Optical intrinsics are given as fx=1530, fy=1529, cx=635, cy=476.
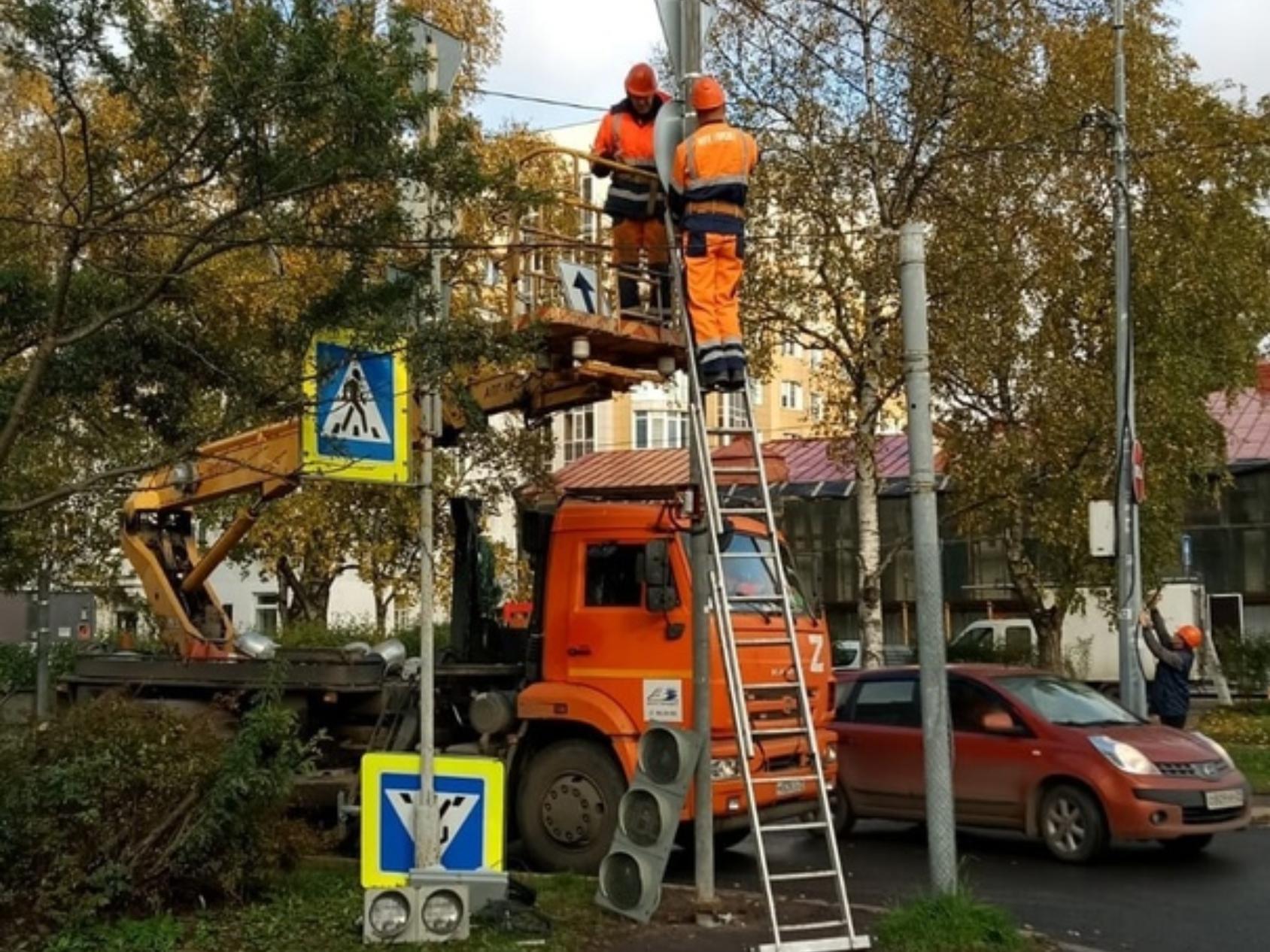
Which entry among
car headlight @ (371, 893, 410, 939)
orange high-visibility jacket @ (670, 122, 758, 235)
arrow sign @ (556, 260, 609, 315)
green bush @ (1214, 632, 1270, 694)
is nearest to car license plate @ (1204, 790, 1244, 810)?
arrow sign @ (556, 260, 609, 315)

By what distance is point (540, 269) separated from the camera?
35.1 ft

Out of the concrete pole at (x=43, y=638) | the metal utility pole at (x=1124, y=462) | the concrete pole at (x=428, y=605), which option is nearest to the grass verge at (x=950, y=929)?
the concrete pole at (x=428, y=605)

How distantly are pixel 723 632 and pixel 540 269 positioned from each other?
3285 mm

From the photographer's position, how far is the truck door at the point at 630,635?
11.1 meters

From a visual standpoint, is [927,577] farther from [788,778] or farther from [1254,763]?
[1254,763]

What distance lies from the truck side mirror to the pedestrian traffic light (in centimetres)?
213

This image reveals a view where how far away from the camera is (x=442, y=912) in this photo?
26.3 feet

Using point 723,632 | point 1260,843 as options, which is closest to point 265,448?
point 723,632

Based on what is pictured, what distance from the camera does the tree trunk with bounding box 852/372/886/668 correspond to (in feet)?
67.1

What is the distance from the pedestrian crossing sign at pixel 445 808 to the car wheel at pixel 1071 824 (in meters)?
5.69

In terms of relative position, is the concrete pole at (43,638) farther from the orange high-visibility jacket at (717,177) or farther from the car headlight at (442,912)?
the orange high-visibility jacket at (717,177)

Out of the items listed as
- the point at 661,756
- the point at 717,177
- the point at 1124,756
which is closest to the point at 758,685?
the point at 661,756

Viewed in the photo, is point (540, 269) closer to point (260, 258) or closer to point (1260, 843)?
point (260, 258)

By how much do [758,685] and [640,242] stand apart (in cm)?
332
